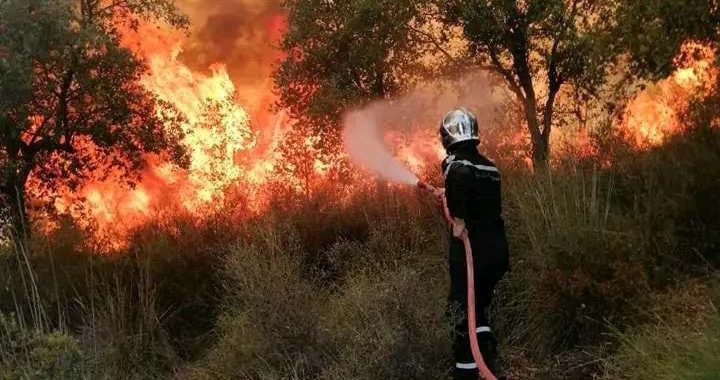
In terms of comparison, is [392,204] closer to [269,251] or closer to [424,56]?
[269,251]

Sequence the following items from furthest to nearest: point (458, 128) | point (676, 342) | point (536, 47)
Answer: point (536, 47) → point (458, 128) → point (676, 342)

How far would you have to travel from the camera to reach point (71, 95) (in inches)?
395

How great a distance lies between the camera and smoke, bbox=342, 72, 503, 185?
11641 millimetres

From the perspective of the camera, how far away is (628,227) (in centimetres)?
554

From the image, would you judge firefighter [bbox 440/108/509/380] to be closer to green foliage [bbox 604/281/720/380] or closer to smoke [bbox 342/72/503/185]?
green foliage [bbox 604/281/720/380]

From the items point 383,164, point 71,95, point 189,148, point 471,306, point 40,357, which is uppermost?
point 71,95

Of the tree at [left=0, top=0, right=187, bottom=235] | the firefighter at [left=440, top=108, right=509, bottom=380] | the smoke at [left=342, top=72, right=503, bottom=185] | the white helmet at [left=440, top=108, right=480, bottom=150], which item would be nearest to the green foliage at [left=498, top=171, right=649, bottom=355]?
the firefighter at [left=440, top=108, right=509, bottom=380]

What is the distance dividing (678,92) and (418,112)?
6.08 meters

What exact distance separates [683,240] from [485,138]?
337 cm

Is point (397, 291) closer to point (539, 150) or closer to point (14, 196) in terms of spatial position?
point (539, 150)

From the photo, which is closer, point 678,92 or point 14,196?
point 678,92

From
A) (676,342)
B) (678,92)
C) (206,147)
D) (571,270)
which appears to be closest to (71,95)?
(206,147)

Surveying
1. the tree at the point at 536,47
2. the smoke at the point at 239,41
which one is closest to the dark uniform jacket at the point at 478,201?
the tree at the point at 536,47

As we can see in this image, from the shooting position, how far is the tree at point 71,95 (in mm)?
8758
